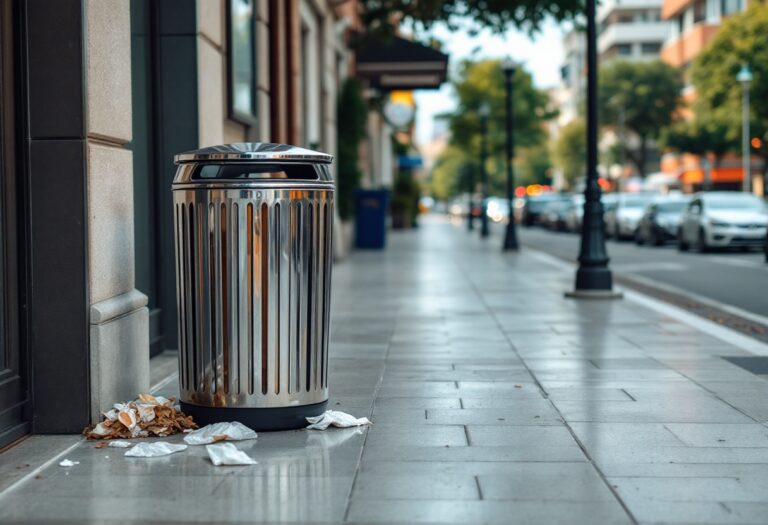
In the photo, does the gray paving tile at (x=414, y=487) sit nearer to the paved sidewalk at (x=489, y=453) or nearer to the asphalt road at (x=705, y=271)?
the paved sidewalk at (x=489, y=453)

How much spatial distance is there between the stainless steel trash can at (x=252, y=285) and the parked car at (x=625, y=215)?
31741 mm

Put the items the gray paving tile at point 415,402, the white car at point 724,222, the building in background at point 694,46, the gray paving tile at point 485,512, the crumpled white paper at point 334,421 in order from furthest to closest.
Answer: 1. the building in background at point 694,46
2. the white car at point 724,222
3. the gray paving tile at point 415,402
4. the crumpled white paper at point 334,421
5. the gray paving tile at point 485,512

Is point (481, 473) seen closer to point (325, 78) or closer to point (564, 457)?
point (564, 457)

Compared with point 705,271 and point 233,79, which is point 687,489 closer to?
point 233,79

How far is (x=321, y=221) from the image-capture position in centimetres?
589

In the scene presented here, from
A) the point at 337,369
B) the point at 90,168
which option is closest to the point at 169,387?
the point at 337,369

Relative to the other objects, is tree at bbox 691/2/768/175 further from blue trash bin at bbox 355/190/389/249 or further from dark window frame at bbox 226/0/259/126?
dark window frame at bbox 226/0/259/126

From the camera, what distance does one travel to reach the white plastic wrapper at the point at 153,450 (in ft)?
17.8

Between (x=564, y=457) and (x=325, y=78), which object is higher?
(x=325, y=78)

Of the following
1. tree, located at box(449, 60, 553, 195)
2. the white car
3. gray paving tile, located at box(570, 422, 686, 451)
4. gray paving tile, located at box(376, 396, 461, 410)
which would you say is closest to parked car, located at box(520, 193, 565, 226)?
tree, located at box(449, 60, 553, 195)

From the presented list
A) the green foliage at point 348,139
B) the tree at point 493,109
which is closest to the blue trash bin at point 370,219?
the green foliage at point 348,139

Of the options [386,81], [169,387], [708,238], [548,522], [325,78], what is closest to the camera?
[548,522]

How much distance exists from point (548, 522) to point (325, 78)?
64.4ft

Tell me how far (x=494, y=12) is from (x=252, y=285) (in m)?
15.6
